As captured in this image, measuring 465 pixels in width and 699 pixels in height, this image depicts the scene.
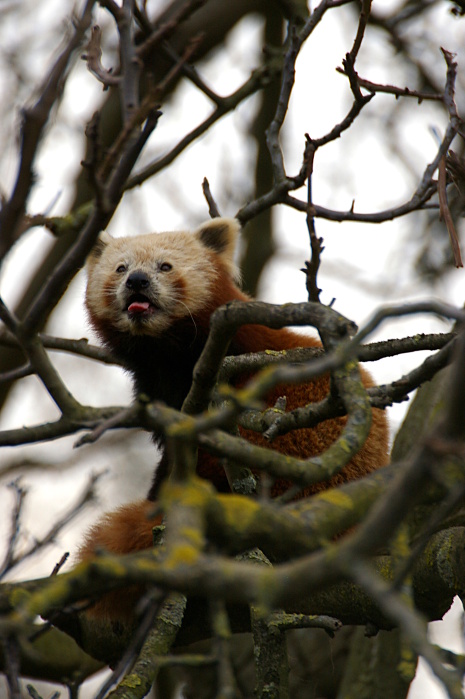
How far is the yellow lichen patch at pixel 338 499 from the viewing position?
93.2 inches

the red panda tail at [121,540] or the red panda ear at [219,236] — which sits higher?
the red panda ear at [219,236]

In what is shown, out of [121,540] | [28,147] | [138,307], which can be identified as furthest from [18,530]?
[28,147]

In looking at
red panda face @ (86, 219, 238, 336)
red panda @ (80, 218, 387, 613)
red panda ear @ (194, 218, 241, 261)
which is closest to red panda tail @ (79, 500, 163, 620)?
red panda @ (80, 218, 387, 613)

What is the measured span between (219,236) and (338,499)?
15.2 feet

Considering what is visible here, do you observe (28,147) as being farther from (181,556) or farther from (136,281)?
(136,281)

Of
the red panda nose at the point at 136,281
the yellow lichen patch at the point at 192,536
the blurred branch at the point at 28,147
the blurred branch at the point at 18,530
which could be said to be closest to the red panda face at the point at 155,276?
the red panda nose at the point at 136,281

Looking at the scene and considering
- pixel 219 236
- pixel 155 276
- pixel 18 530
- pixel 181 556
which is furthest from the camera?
pixel 219 236

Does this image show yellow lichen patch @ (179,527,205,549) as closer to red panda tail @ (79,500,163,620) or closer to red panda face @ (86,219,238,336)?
Result: red panda tail @ (79,500,163,620)

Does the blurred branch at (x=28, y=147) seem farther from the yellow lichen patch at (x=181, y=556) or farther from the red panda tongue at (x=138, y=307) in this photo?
the red panda tongue at (x=138, y=307)

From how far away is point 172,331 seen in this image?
596 cm

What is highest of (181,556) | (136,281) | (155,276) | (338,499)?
(155,276)

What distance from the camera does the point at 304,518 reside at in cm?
225

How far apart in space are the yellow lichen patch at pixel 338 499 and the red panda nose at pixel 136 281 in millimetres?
3815

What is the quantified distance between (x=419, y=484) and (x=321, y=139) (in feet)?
11.6
